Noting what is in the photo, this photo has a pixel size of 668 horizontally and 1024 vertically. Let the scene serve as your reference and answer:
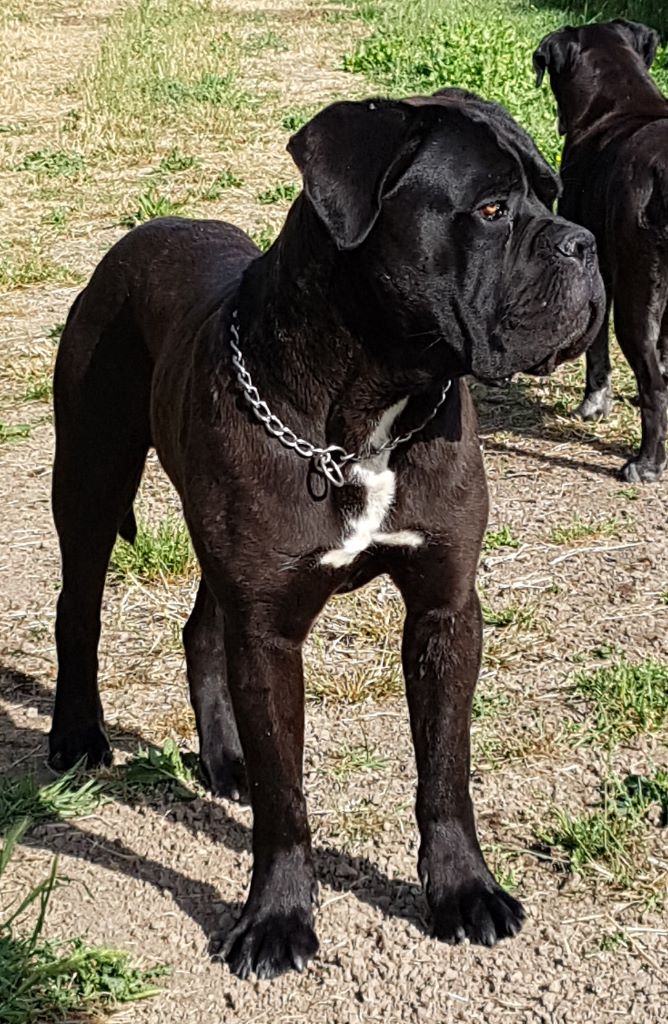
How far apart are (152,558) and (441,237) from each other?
2446 millimetres

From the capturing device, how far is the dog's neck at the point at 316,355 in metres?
2.93

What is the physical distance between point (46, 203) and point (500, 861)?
6865mm

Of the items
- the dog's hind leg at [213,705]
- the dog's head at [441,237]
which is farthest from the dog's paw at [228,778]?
the dog's head at [441,237]

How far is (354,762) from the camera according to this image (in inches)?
157

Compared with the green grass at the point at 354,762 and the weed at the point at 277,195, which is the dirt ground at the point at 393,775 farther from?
the weed at the point at 277,195

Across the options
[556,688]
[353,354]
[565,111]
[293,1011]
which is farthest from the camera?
[565,111]

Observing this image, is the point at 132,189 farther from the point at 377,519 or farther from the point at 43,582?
the point at 377,519

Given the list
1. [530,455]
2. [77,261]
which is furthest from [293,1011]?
[77,261]

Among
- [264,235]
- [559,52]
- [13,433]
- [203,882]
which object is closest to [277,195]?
[264,235]

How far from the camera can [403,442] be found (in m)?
3.04

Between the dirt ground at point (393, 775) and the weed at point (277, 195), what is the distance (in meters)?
3.18

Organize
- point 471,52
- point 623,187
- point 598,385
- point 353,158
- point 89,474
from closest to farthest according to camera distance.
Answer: point 353,158 → point 89,474 → point 623,187 → point 598,385 → point 471,52

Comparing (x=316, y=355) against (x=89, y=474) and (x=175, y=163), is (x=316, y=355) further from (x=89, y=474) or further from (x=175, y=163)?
(x=175, y=163)

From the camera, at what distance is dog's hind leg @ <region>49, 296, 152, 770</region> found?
377cm
